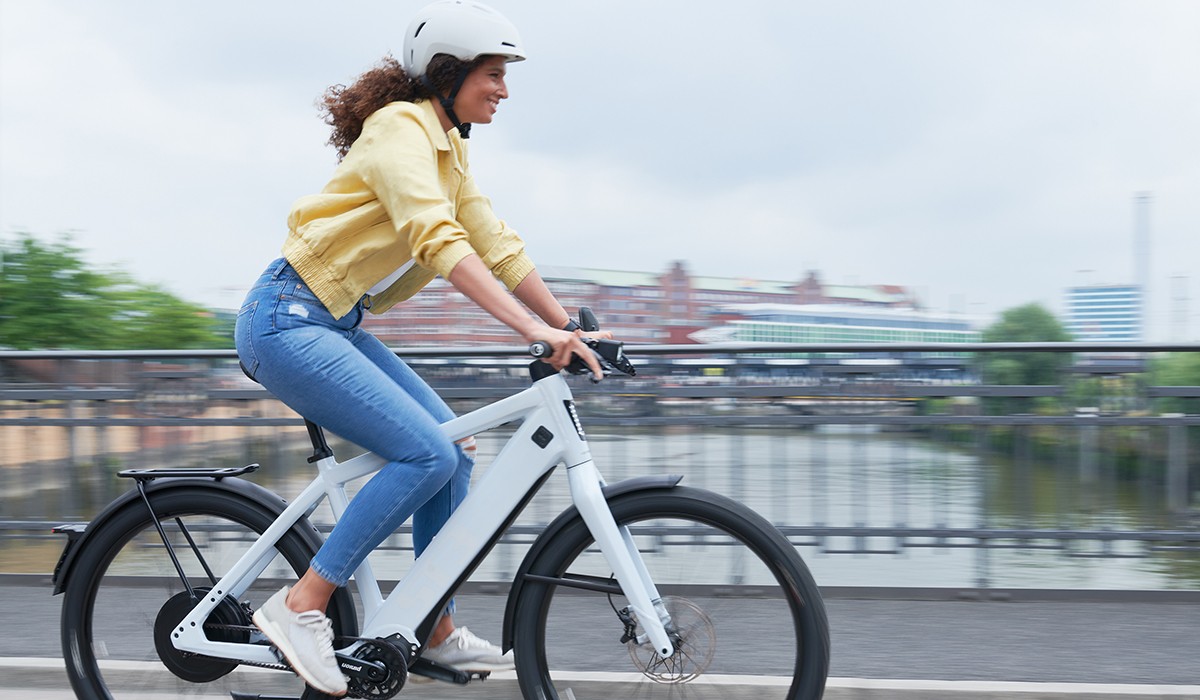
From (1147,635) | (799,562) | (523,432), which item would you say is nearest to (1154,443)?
(1147,635)

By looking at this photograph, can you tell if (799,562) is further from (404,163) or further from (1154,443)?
(1154,443)

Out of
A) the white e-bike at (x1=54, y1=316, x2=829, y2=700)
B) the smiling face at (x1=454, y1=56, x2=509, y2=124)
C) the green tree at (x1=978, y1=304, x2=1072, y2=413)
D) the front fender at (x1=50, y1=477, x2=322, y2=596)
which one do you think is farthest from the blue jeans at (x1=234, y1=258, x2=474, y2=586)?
the green tree at (x1=978, y1=304, x2=1072, y2=413)

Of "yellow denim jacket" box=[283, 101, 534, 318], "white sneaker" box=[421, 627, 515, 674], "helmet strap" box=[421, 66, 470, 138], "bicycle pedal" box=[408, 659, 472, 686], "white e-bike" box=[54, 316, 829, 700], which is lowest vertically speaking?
"bicycle pedal" box=[408, 659, 472, 686]

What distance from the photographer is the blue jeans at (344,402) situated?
10.0 ft

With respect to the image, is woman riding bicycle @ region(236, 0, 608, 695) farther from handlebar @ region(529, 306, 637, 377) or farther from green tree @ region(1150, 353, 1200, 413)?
green tree @ region(1150, 353, 1200, 413)

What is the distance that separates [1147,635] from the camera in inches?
178

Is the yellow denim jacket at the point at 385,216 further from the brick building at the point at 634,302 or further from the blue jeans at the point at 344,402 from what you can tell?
the brick building at the point at 634,302

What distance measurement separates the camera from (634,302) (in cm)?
2912

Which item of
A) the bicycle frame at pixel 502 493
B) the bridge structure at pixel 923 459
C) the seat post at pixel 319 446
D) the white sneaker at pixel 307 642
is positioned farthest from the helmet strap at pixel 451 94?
the bridge structure at pixel 923 459

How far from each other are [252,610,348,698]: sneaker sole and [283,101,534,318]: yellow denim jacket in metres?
0.84

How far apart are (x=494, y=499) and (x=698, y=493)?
20.9 inches

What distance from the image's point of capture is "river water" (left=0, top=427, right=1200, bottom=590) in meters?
5.17

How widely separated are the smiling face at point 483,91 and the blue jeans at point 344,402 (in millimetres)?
609

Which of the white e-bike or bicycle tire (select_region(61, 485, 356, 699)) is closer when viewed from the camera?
the white e-bike
